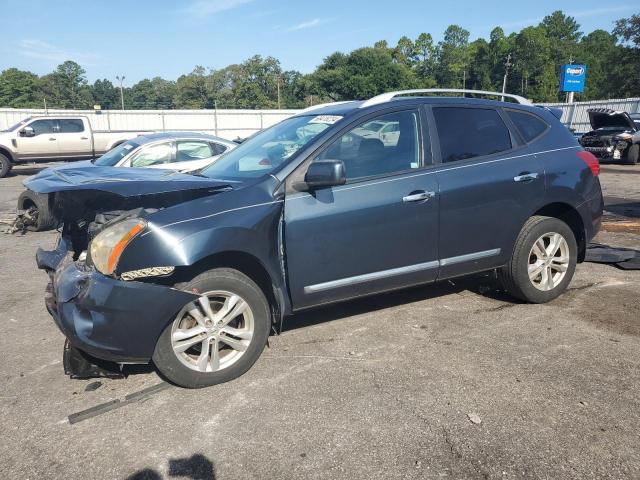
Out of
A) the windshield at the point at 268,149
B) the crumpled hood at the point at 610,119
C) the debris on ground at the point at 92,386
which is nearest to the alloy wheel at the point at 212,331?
the debris on ground at the point at 92,386

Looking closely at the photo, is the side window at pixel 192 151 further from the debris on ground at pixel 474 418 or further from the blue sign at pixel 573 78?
the blue sign at pixel 573 78

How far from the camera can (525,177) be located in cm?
439

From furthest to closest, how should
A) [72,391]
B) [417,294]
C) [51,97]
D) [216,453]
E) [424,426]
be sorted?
[51,97] < [417,294] < [72,391] < [424,426] < [216,453]

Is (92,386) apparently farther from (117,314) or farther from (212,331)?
(212,331)

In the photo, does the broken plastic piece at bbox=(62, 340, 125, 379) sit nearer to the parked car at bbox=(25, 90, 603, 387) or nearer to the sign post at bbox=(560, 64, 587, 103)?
the parked car at bbox=(25, 90, 603, 387)

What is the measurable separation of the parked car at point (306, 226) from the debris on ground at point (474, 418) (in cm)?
122

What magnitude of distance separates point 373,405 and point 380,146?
193cm

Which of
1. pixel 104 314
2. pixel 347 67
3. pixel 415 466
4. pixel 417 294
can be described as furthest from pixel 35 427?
pixel 347 67

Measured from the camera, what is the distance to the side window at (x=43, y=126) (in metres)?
18.3

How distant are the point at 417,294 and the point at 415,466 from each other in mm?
2626

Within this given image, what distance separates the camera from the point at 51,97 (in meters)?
109

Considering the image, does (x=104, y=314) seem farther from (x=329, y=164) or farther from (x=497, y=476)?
(x=497, y=476)

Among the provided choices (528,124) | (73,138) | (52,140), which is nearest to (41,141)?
(52,140)

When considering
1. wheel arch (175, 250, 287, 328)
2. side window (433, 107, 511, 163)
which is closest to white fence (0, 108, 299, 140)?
side window (433, 107, 511, 163)
